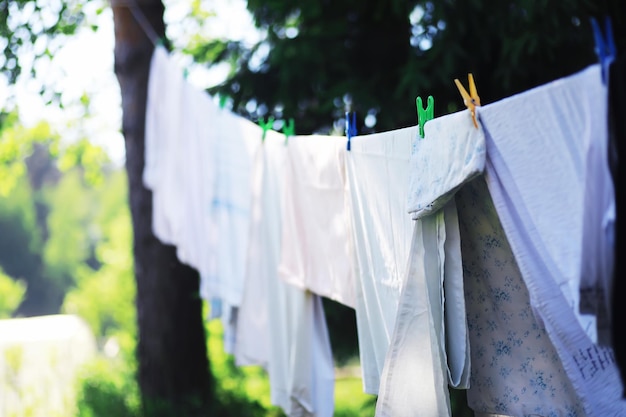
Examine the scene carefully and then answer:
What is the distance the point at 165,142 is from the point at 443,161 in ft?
8.91

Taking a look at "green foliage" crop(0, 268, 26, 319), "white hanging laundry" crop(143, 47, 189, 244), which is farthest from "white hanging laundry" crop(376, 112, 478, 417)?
"green foliage" crop(0, 268, 26, 319)

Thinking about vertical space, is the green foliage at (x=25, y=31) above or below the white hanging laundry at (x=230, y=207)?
above

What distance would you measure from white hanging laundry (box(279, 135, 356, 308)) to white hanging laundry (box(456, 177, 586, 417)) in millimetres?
482

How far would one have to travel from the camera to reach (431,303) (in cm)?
206

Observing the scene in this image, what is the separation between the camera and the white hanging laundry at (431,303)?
201cm

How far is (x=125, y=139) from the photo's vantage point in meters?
5.34

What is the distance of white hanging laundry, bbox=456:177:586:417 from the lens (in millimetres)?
2072

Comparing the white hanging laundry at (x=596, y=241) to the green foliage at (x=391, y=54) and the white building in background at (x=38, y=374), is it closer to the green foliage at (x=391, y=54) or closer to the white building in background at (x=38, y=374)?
the green foliage at (x=391, y=54)

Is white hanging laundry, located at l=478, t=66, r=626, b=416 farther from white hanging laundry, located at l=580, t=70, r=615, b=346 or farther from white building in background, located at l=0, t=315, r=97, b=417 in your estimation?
white building in background, located at l=0, t=315, r=97, b=417

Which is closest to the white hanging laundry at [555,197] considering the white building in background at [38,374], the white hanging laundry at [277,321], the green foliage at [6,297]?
the white hanging laundry at [277,321]

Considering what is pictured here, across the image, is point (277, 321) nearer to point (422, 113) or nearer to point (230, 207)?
point (230, 207)

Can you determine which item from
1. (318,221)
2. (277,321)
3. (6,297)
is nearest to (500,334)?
(318,221)

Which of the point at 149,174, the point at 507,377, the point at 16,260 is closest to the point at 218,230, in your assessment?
the point at 149,174

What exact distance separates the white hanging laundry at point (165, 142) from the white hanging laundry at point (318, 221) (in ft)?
4.63
